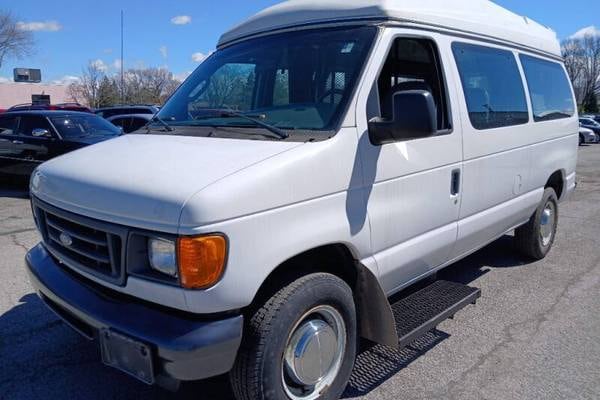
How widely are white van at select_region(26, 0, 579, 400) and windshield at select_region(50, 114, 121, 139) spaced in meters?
6.96

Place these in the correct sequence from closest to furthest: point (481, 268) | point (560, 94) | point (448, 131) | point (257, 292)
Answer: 1. point (257, 292)
2. point (448, 131)
3. point (481, 268)
4. point (560, 94)

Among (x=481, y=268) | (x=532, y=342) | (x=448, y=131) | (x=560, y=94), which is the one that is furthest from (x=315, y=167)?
(x=560, y=94)

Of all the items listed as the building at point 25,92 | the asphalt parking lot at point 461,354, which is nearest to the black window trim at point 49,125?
the asphalt parking lot at point 461,354

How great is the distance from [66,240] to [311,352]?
1.46 m

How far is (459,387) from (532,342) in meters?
0.95

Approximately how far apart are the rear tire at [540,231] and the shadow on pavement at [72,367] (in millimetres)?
2260

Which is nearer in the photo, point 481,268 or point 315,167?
point 315,167

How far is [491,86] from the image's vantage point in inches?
163

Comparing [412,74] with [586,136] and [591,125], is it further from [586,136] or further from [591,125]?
[591,125]

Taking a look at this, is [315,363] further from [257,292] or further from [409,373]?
[409,373]

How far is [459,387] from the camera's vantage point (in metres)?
3.15

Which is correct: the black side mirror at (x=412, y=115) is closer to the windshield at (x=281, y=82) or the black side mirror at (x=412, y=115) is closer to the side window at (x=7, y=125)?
the windshield at (x=281, y=82)

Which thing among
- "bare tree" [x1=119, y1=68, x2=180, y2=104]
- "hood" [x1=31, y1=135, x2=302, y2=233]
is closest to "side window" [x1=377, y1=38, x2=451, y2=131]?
"hood" [x1=31, y1=135, x2=302, y2=233]

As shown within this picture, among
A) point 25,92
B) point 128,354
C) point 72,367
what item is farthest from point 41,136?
point 25,92
